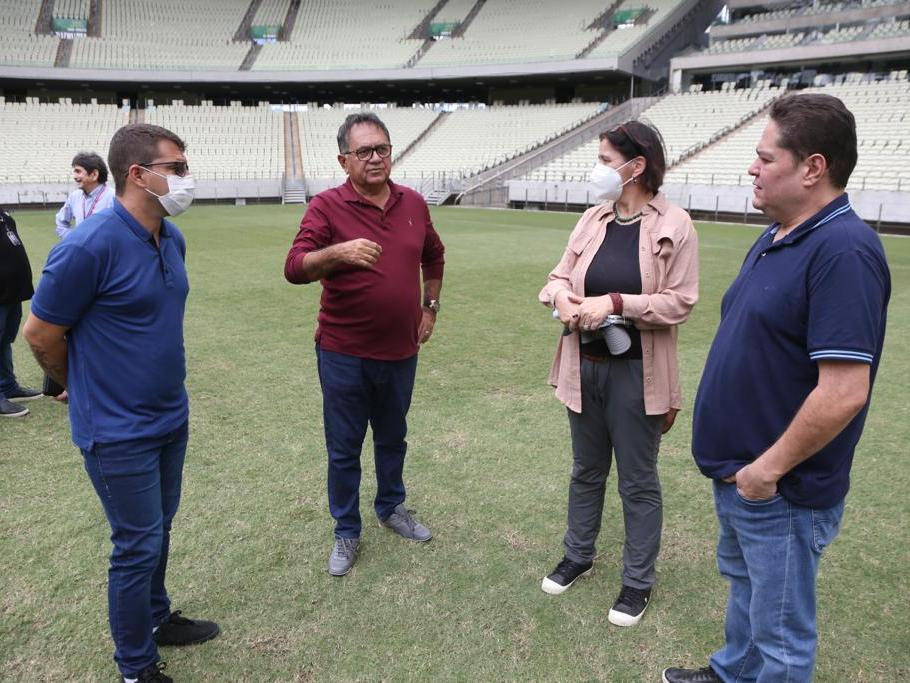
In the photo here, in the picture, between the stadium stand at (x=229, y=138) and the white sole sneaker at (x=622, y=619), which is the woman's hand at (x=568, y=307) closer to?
the white sole sneaker at (x=622, y=619)

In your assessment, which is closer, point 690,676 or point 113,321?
point 113,321

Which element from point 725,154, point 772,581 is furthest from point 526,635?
point 725,154

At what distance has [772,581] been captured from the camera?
1.86m

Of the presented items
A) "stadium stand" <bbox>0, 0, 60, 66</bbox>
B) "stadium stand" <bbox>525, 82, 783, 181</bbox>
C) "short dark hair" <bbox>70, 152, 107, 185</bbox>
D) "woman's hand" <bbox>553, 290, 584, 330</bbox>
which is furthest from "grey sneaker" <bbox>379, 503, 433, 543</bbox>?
"stadium stand" <bbox>0, 0, 60, 66</bbox>

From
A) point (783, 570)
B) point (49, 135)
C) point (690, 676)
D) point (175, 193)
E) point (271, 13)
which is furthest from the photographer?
point (271, 13)

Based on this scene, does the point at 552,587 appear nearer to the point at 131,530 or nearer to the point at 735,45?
the point at 131,530

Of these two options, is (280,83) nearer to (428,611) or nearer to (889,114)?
(889,114)

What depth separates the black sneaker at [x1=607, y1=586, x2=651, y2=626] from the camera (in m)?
2.68

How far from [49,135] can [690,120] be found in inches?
1288

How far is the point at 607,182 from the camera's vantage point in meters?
2.57

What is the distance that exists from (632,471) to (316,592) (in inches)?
59.1

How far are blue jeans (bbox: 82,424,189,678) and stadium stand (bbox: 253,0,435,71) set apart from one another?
4202 cm

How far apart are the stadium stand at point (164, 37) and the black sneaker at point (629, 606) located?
4427cm

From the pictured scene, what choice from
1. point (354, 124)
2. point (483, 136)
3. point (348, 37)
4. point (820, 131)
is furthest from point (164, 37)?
point (820, 131)
